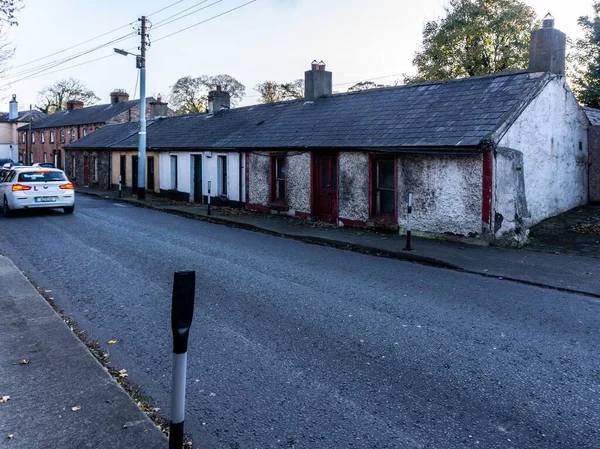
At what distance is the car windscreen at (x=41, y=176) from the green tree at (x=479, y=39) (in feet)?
91.2

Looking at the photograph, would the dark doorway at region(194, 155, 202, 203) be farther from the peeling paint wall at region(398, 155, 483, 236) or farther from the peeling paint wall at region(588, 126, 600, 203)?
the peeling paint wall at region(588, 126, 600, 203)

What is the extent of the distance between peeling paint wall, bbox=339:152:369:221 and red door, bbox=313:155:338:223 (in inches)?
17.8

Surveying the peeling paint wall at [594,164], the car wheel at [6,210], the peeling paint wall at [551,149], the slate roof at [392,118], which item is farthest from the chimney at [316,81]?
the car wheel at [6,210]

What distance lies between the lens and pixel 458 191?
44.4 feet

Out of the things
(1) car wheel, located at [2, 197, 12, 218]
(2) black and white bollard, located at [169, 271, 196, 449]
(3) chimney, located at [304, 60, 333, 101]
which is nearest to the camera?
(2) black and white bollard, located at [169, 271, 196, 449]

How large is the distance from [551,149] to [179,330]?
15.1 meters

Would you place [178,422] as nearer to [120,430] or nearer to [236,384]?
[120,430]

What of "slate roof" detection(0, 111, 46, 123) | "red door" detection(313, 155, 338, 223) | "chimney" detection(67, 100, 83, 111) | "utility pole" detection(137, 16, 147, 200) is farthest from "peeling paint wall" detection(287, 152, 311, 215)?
"slate roof" detection(0, 111, 46, 123)

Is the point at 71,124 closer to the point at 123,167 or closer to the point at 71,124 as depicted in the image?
the point at 71,124

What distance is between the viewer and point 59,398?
4.26m

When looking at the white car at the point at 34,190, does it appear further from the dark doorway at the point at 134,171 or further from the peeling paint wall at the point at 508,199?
the peeling paint wall at the point at 508,199

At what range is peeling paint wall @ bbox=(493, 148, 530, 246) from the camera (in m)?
12.9

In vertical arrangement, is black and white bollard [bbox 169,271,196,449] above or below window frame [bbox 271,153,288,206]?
below

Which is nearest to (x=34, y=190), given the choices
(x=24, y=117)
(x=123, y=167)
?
(x=123, y=167)
